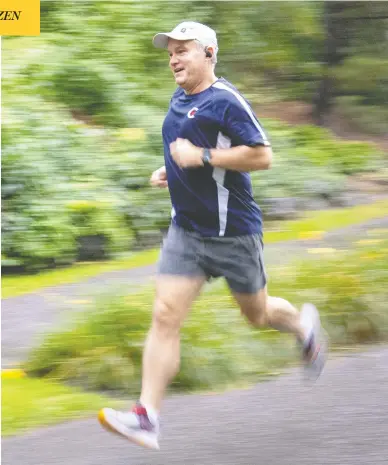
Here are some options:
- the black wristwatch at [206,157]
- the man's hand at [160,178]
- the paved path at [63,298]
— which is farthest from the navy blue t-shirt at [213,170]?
the paved path at [63,298]

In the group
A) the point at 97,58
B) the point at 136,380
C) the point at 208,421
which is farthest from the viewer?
the point at 97,58

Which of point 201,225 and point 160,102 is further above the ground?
point 201,225

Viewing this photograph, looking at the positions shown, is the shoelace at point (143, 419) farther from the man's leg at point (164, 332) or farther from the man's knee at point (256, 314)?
the man's knee at point (256, 314)

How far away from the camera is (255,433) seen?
5.08 meters

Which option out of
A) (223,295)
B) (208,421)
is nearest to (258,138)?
(208,421)

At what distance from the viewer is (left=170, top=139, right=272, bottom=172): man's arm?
466cm

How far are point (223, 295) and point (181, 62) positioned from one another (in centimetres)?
226

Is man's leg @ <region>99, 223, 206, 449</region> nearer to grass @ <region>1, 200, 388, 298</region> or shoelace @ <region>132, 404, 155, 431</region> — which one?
shoelace @ <region>132, 404, 155, 431</region>

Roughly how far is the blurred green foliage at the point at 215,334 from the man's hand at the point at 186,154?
5.00ft

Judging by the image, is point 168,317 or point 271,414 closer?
point 168,317

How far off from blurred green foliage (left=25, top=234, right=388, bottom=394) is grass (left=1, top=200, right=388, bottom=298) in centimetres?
155

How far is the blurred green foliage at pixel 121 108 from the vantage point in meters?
8.80

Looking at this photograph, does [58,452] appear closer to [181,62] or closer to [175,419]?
[175,419]

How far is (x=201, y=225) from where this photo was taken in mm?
4906
